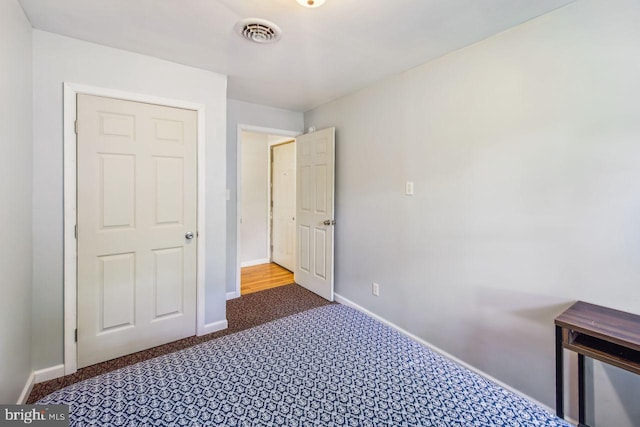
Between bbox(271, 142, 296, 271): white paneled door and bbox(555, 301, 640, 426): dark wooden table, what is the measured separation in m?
3.51

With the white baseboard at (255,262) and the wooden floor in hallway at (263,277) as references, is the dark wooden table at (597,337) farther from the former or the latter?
the white baseboard at (255,262)

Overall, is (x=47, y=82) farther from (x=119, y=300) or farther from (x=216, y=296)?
(x=216, y=296)

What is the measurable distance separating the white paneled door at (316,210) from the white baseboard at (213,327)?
3.84 feet

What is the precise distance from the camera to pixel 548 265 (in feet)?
5.56

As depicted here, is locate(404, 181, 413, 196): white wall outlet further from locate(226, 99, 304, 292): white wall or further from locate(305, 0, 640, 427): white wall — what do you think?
locate(226, 99, 304, 292): white wall

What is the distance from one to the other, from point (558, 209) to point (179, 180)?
266cm

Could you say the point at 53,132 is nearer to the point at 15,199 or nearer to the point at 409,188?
the point at 15,199

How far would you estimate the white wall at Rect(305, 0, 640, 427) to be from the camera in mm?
1461

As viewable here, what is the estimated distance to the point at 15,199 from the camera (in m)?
1.59

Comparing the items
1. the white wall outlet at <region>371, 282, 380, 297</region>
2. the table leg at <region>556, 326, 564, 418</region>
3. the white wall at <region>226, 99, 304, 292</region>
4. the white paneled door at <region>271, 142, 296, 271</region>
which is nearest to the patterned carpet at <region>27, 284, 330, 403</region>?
the white wall at <region>226, 99, 304, 292</region>

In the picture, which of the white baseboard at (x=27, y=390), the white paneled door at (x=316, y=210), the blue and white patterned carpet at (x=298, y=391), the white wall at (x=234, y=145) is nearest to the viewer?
the blue and white patterned carpet at (x=298, y=391)

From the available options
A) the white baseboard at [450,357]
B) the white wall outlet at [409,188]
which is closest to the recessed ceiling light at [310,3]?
the white wall outlet at [409,188]

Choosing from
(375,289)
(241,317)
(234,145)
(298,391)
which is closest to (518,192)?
(375,289)

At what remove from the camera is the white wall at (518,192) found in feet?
4.79
